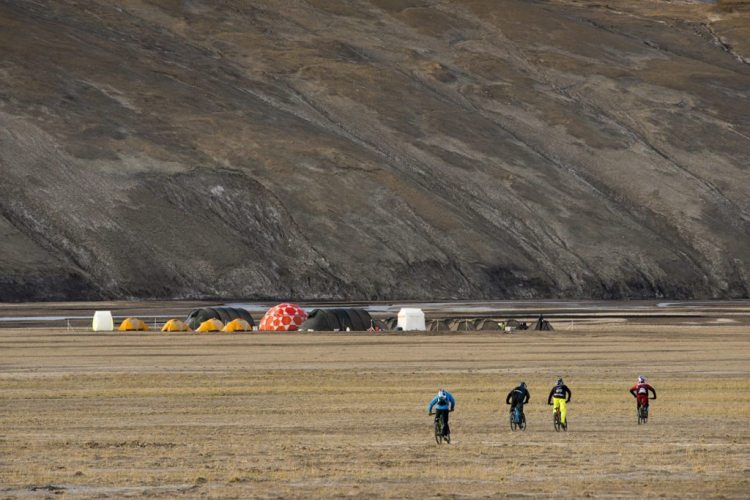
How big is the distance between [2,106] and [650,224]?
2913 inches

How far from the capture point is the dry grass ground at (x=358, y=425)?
21.8m

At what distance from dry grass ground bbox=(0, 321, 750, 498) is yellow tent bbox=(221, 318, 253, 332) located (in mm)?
21070

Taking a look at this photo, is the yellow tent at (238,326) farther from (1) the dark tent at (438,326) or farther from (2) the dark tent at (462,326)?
(2) the dark tent at (462,326)

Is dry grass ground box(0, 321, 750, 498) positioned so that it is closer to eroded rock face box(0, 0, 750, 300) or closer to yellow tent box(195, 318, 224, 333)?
yellow tent box(195, 318, 224, 333)

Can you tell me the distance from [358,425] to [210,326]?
5384 centimetres

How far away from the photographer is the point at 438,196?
546ft

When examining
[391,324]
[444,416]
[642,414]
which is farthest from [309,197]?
[444,416]

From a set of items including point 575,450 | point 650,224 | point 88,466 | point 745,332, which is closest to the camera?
point 88,466

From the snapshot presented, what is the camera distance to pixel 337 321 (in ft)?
278

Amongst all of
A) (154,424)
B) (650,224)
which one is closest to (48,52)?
(650,224)

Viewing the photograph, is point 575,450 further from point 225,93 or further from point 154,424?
point 225,93

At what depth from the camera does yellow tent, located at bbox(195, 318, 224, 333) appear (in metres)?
83.9

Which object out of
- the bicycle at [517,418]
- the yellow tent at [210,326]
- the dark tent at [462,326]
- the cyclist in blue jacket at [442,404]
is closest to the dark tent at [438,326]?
the dark tent at [462,326]

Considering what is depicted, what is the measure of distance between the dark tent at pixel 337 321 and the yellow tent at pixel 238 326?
115 inches
